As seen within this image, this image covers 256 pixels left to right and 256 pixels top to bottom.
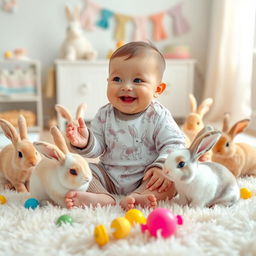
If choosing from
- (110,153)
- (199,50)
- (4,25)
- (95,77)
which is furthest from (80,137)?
(199,50)

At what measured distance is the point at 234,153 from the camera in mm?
1038

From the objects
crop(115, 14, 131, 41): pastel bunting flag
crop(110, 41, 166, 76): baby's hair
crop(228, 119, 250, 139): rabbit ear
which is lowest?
crop(228, 119, 250, 139): rabbit ear

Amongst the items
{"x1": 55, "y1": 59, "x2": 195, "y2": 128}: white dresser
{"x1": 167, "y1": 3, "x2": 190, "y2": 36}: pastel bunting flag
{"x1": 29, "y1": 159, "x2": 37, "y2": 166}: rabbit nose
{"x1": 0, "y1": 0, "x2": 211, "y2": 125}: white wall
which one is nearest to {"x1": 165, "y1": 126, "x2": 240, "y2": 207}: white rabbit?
{"x1": 29, "y1": 159, "x2": 37, "y2": 166}: rabbit nose

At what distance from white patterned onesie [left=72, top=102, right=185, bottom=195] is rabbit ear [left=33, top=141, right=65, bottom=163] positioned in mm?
138

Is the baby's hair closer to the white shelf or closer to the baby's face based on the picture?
the baby's face

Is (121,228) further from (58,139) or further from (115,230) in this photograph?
(58,139)

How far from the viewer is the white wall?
262cm

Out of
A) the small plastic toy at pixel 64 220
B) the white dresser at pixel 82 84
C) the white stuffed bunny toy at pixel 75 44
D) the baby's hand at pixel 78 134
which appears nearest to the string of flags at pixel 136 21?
the white stuffed bunny toy at pixel 75 44

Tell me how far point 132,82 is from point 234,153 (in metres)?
0.36

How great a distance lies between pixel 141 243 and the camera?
2.00 ft

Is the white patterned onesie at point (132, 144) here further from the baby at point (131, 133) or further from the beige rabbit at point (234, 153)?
the beige rabbit at point (234, 153)

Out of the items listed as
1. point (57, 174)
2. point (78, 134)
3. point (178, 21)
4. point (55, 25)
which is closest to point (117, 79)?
point (78, 134)

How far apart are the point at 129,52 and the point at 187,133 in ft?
1.62

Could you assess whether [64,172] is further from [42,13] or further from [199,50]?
[199,50]
